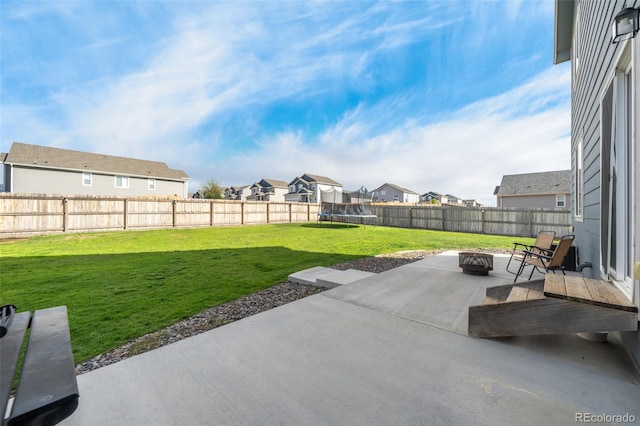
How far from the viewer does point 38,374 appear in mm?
1210

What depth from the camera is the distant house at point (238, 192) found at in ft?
134

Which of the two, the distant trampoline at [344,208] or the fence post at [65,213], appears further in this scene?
the distant trampoline at [344,208]

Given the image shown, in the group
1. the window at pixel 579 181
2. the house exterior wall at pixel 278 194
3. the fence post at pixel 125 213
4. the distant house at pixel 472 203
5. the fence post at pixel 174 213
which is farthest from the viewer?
the distant house at pixel 472 203

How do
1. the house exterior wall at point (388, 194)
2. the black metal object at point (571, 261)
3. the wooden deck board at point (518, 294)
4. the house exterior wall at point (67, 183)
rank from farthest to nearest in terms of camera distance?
1. the house exterior wall at point (388, 194)
2. the house exterior wall at point (67, 183)
3. the black metal object at point (571, 261)
4. the wooden deck board at point (518, 294)

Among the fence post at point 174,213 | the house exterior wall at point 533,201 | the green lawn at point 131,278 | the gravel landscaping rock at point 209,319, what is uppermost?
the house exterior wall at point 533,201

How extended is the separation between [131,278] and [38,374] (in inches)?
156

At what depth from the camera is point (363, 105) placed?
17141mm

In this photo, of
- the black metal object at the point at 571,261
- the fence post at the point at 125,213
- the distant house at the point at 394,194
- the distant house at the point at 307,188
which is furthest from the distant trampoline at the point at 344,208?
the distant house at the point at 394,194

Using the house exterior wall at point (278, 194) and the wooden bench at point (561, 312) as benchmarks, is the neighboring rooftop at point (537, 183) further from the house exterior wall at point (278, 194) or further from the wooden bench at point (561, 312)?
the house exterior wall at point (278, 194)

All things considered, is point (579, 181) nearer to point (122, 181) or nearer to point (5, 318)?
point (5, 318)

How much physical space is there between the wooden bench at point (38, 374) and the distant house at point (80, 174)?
21.2m

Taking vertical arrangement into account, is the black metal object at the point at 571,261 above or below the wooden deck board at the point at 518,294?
below

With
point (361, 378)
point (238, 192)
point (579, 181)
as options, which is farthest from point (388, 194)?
point (361, 378)

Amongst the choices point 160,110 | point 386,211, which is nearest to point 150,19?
point 160,110
